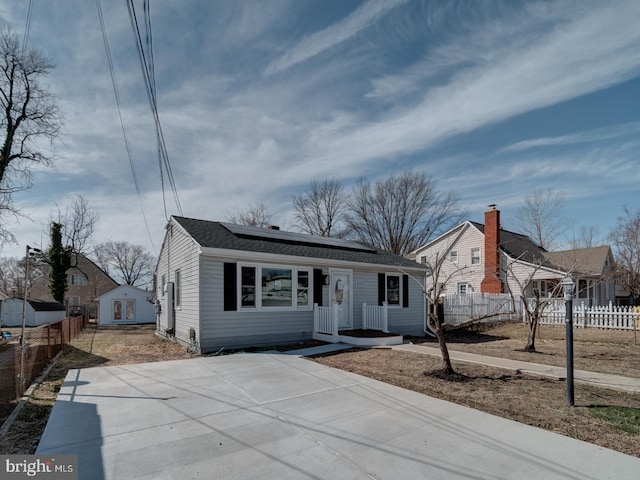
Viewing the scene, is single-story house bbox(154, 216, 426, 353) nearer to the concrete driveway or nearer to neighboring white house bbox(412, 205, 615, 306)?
the concrete driveway

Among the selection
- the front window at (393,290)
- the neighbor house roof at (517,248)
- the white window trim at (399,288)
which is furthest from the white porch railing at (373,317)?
the neighbor house roof at (517,248)

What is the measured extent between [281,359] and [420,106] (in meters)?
8.43

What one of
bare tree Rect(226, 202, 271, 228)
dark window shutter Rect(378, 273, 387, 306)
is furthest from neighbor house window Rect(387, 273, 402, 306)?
bare tree Rect(226, 202, 271, 228)

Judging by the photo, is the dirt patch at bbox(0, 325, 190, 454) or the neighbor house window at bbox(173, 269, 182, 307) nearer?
the dirt patch at bbox(0, 325, 190, 454)

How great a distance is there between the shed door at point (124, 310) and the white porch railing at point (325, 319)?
20888 millimetres

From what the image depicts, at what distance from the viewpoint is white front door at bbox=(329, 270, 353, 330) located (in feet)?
39.8

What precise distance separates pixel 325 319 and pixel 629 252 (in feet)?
80.8

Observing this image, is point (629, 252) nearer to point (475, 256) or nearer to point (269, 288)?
point (475, 256)

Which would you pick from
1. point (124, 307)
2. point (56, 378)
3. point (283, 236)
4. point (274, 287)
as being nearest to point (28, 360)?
point (56, 378)

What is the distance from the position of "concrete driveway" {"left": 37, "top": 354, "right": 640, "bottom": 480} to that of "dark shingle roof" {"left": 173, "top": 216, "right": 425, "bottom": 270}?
4806 mm

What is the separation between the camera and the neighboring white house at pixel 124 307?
26.2 metres

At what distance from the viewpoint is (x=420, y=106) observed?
11.3m

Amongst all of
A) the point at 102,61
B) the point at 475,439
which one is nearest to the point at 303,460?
the point at 475,439

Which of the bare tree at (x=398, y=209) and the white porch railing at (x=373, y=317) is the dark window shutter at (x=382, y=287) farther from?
the bare tree at (x=398, y=209)
